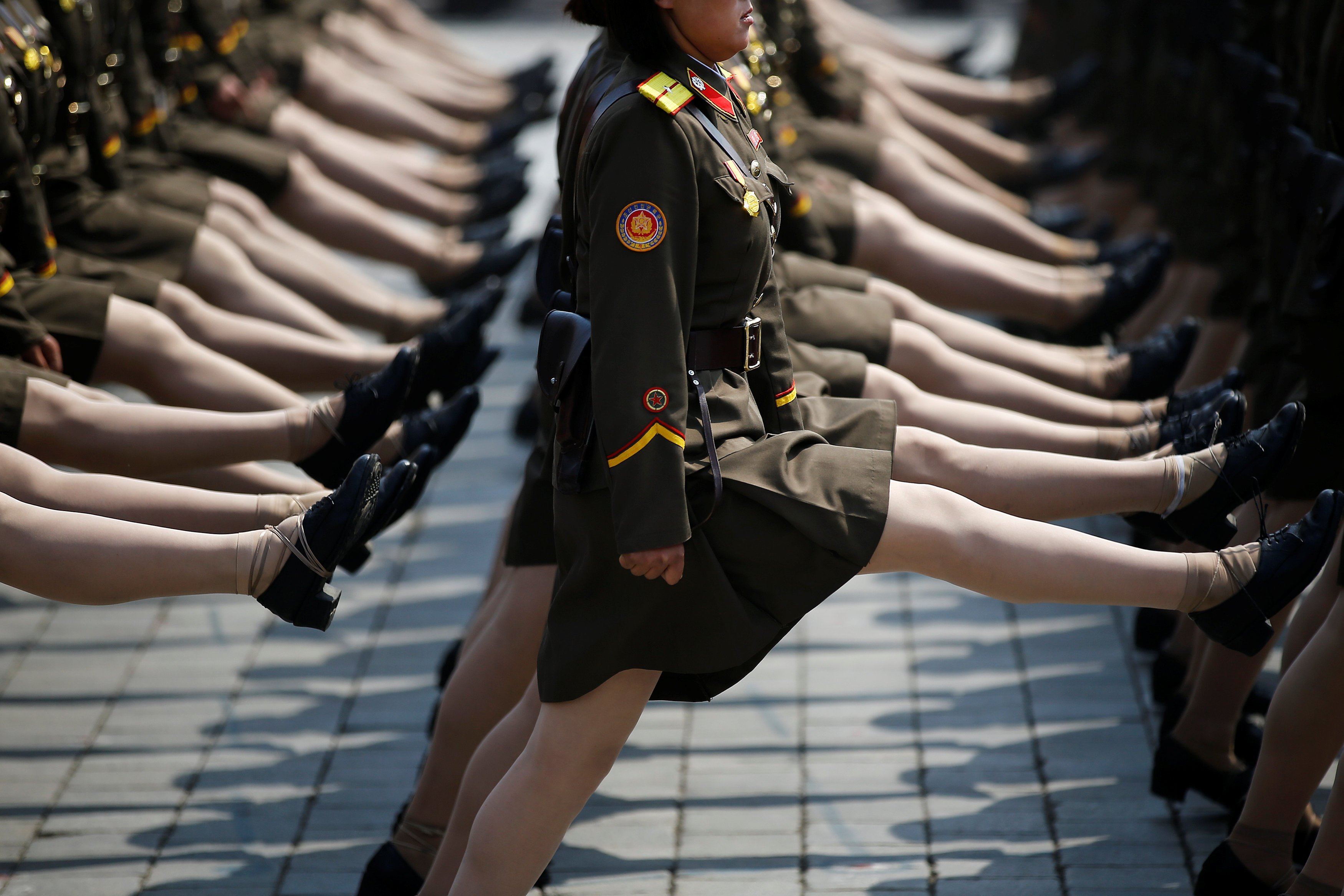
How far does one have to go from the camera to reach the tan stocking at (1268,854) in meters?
3.02

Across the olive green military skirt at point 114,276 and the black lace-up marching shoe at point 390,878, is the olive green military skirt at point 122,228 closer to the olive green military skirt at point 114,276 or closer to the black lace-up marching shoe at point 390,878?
Answer: the olive green military skirt at point 114,276

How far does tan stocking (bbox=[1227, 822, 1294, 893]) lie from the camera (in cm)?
302

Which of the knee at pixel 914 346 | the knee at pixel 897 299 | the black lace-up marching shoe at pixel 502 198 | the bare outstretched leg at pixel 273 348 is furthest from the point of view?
the black lace-up marching shoe at pixel 502 198

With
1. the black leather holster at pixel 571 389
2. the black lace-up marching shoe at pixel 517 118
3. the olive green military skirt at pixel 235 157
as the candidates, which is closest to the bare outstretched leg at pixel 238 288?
the olive green military skirt at pixel 235 157

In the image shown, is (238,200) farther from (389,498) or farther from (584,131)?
(584,131)

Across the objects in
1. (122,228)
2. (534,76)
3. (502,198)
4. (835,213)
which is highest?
(835,213)

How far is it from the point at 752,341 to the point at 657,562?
0.42 metres

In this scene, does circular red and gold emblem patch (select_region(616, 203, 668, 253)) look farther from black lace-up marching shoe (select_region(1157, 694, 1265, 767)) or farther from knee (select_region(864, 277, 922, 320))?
black lace-up marching shoe (select_region(1157, 694, 1265, 767))

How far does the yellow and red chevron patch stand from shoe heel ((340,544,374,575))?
96 centimetres

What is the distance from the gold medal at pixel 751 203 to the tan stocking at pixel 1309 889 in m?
1.57

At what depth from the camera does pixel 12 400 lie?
10.6 feet

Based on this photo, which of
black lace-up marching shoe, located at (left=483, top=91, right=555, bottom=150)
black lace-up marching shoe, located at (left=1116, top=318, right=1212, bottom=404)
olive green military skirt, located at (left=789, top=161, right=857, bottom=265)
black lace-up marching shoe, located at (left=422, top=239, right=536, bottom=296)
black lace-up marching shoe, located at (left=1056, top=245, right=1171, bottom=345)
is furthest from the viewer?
black lace-up marching shoe, located at (left=483, top=91, right=555, bottom=150)

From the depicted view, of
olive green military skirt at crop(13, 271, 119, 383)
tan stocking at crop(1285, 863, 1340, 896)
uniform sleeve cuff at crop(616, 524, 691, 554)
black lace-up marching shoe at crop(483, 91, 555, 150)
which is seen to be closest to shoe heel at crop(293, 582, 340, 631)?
uniform sleeve cuff at crop(616, 524, 691, 554)

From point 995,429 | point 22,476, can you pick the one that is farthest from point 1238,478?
point 22,476
